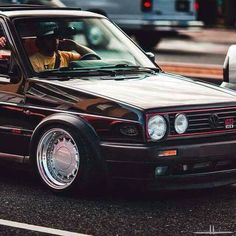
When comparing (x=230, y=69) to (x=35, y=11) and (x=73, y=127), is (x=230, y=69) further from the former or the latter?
(x=73, y=127)

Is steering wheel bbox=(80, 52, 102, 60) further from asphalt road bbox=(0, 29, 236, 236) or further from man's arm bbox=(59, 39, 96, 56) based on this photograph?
asphalt road bbox=(0, 29, 236, 236)

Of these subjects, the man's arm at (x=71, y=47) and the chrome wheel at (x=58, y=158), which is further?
the man's arm at (x=71, y=47)

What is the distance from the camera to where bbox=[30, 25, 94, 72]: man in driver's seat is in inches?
279

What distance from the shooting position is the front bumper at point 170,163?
19.8ft

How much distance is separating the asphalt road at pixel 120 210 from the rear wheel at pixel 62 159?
13 cm

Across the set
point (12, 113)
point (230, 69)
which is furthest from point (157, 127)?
point (230, 69)

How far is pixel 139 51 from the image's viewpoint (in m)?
7.75

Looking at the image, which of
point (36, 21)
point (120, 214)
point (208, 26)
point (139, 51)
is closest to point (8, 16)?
point (36, 21)

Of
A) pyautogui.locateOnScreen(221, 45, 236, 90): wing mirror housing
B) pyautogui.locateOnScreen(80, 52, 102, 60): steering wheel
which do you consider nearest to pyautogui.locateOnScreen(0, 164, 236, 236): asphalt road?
pyautogui.locateOnScreen(80, 52, 102, 60): steering wheel

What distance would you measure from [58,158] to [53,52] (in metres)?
1.15

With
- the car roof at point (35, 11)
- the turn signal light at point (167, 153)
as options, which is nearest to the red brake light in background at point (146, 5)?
the car roof at point (35, 11)

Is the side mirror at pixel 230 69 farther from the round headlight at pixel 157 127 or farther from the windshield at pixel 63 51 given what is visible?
the round headlight at pixel 157 127

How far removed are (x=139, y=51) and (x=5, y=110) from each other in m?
1.53

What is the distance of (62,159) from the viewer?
6.46 meters
